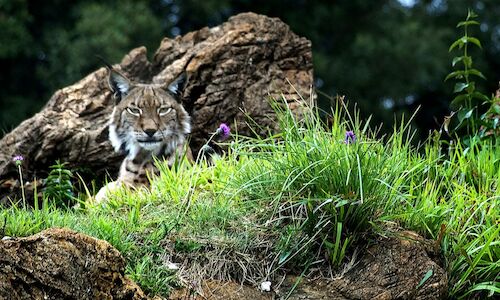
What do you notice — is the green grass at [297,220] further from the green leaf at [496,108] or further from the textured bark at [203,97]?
the textured bark at [203,97]

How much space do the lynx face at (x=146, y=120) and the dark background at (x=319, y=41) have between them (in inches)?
378

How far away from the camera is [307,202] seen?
6492mm

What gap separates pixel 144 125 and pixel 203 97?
87 centimetres

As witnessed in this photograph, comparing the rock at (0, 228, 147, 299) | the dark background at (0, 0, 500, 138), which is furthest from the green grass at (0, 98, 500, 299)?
the dark background at (0, 0, 500, 138)

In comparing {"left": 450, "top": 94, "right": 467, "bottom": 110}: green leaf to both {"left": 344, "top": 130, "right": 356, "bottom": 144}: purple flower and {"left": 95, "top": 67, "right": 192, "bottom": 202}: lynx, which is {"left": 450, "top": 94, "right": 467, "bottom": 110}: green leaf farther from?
{"left": 95, "top": 67, "right": 192, "bottom": 202}: lynx

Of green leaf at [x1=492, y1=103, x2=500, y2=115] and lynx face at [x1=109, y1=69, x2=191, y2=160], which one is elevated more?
green leaf at [x1=492, y1=103, x2=500, y2=115]

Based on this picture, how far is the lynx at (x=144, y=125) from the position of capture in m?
9.18

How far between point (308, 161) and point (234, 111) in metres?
3.17

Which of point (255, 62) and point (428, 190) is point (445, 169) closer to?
point (428, 190)

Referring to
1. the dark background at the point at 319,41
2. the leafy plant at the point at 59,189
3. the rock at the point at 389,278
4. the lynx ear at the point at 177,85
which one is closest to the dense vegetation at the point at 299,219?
the rock at the point at 389,278

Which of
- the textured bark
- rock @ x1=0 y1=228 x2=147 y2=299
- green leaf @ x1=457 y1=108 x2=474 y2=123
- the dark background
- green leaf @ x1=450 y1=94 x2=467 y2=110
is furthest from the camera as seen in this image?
the dark background

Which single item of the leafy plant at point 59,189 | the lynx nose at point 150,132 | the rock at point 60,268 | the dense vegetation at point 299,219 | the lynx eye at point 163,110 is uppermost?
the rock at point 60,268

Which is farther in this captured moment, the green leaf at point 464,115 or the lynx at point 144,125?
the lynx at point 144,125

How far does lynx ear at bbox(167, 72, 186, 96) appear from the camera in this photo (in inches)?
369
